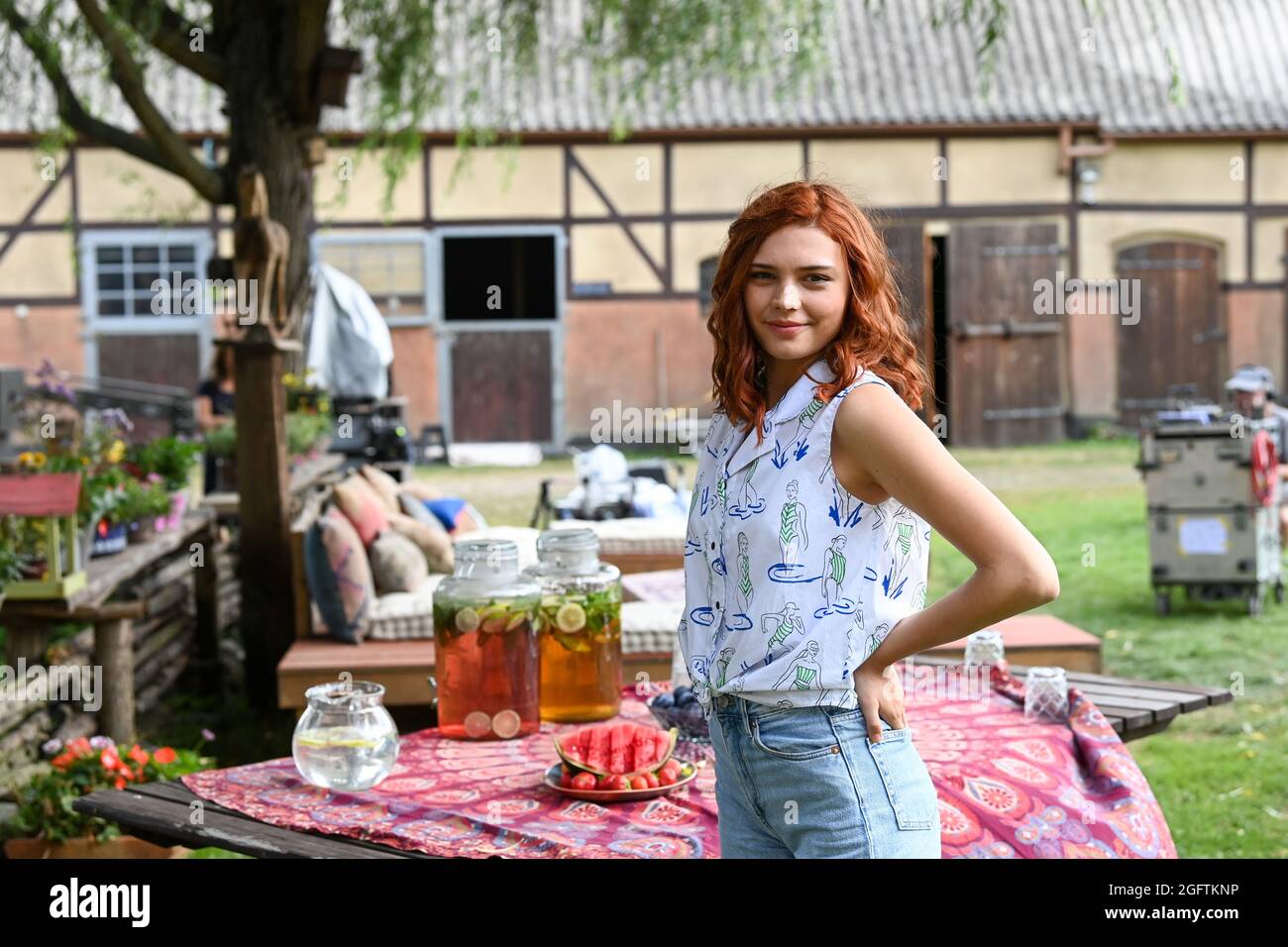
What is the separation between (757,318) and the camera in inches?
76.7

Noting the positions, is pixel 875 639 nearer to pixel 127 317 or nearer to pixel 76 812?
pixel 76 812

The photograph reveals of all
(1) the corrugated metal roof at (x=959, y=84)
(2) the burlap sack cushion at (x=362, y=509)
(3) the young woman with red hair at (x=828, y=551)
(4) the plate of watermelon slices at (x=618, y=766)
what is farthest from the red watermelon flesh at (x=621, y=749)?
(1) the corrugated metal roof at (x=959, y=84)

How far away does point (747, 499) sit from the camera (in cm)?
191

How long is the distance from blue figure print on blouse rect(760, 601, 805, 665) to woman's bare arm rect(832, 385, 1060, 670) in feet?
0.34

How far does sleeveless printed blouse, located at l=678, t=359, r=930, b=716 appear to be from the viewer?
6.13 feet

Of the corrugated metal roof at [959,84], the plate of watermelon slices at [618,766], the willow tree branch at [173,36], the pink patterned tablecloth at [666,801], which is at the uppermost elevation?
the corrugated metal roof at [959,84]

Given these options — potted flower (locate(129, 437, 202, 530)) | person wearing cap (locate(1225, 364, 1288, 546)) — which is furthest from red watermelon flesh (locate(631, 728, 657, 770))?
person wearing cap (locate(1225, 364, 1288, 546))

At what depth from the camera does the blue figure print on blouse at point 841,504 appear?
6.15 feet

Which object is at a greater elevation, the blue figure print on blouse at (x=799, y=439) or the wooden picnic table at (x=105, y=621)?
the blue figure print on blouse at (x=799, y=439)

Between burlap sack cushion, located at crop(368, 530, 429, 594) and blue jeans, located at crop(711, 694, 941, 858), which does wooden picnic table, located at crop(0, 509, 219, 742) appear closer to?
burlap sack cushion, located at crop(368, 530, 429, 594)

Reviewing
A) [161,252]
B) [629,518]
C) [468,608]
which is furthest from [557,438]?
[468,608]

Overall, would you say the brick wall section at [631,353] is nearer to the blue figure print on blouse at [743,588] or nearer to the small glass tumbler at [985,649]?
the small glass tumbler at [985,649]

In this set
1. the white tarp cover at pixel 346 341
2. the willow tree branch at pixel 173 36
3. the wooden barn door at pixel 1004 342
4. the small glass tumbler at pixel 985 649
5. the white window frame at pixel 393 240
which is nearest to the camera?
the small glass tumbler at pixel 985 649
